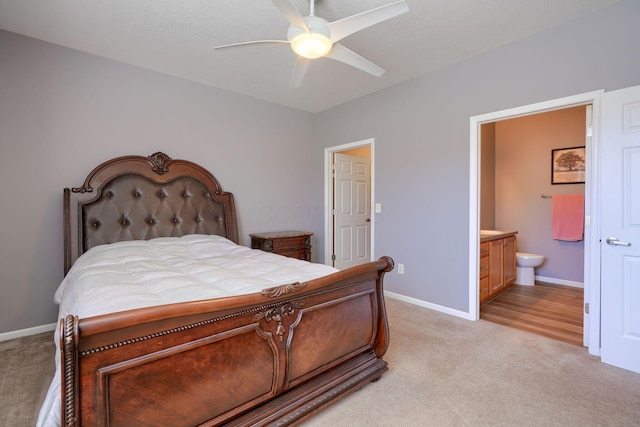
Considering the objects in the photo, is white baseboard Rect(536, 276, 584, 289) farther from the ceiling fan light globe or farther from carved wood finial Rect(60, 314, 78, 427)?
carved wood finial Rect(60, 314, 78, 427)

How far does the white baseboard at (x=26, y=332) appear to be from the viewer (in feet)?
8.19

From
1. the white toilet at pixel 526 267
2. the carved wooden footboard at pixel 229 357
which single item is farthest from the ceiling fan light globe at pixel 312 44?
the white toilet at pixel 526 267

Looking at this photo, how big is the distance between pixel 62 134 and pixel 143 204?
0.91 metres

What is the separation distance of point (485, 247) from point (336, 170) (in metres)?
2.29

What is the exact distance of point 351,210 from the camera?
4.78m

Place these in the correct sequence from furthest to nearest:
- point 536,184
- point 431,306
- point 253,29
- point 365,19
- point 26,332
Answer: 1. point 536,184
2. point 431,306
3. point 26,332
4. point 253,29
5. point 365,19

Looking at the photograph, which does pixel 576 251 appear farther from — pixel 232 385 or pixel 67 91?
pixel 67 91

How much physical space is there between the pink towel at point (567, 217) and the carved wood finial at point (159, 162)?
5.17 m

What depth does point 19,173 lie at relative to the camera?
253 cm

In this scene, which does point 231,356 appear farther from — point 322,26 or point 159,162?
point 159,162

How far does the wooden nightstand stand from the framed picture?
3.74 m

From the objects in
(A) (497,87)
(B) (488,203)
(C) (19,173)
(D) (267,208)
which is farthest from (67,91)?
(B) (488,203)

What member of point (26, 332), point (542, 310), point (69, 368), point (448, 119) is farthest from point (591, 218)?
point (26, 332)

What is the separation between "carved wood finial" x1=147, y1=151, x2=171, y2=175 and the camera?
3090mm
